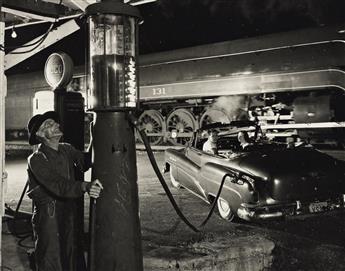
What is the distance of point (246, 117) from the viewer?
1447cm

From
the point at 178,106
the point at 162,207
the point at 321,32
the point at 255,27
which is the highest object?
the point at 255,27

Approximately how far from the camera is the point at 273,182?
5852 mm

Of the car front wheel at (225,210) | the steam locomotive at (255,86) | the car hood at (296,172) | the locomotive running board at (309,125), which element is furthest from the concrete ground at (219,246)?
the locomotive running board at (309,125)

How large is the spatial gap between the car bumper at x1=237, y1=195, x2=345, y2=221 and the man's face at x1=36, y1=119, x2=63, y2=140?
122 inches

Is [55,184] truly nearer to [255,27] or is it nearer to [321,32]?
[321,32]

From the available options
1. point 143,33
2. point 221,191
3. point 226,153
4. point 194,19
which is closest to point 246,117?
point 226,153

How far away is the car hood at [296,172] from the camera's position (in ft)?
19.3

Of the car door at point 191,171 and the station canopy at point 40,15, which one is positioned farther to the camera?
the car door at point 191,171

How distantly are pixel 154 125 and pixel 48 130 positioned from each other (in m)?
14.3

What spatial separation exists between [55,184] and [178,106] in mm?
13258

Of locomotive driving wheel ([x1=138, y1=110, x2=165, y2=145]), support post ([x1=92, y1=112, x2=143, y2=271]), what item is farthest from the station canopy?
locomotive driving wheel ([x1=138, y1=110, x2=165, y2=145])

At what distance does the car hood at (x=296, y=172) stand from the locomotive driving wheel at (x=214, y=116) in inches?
324

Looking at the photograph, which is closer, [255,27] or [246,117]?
[246,117]

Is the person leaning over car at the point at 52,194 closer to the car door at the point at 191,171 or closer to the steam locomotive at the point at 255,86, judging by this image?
the car door at the point at 191,171
